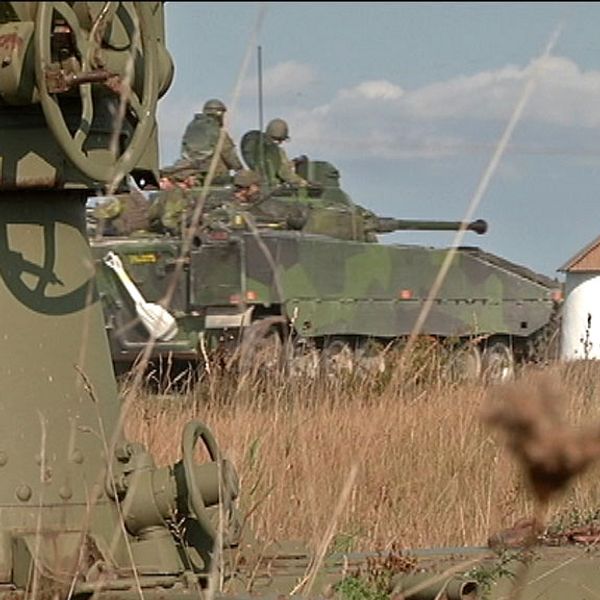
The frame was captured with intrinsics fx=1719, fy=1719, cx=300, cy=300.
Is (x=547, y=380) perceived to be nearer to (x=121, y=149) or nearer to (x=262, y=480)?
(x=121, y=149)

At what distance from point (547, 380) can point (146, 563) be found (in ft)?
7.05

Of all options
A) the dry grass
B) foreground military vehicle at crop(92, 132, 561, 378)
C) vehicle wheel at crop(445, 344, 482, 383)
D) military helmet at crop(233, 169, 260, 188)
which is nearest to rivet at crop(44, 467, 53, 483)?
the dry grass

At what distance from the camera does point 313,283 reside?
15828 mm

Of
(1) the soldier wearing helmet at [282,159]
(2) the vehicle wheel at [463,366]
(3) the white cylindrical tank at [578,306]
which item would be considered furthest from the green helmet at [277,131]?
(2) the vehicle wheel at [463,366]

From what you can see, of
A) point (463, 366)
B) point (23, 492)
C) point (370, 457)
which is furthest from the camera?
point (463, 366)

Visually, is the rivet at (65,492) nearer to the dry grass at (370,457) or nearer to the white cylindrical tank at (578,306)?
the dry grass at (370,457)

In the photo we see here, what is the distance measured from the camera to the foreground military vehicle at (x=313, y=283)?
14.6 m

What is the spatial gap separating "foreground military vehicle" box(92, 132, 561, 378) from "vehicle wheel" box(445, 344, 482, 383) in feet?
10.6

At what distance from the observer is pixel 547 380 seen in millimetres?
1124

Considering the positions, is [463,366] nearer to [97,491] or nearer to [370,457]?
[370,457]

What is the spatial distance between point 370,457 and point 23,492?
312 cm

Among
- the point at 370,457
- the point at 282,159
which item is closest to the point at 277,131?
the point at 282,159

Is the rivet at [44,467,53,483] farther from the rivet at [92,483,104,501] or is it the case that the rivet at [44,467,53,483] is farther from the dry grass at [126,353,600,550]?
the dry grass at [126,353,600,550]

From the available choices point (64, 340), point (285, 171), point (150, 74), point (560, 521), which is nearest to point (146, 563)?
point (64, 340)
